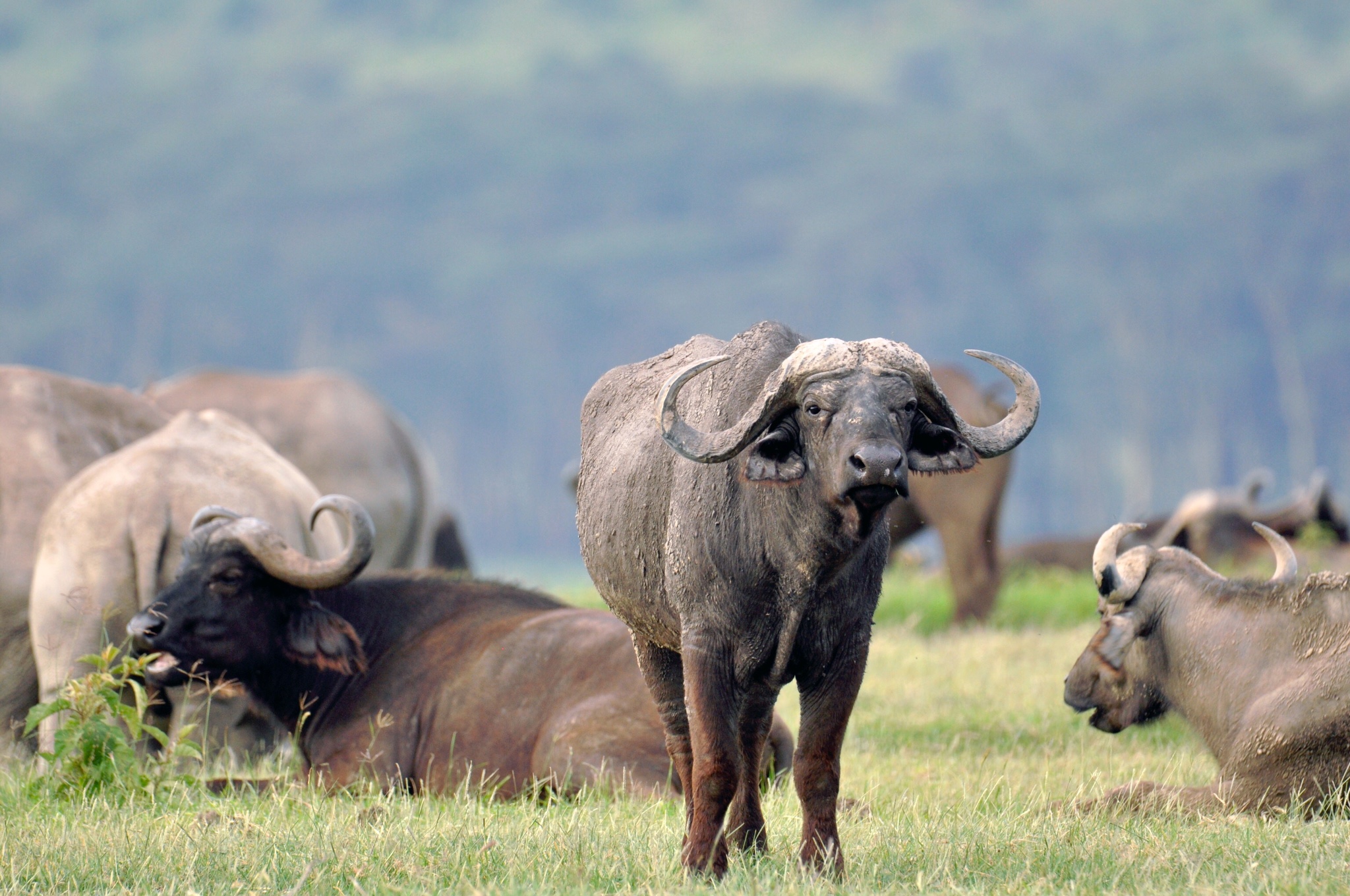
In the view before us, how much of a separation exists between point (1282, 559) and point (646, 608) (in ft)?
10.5

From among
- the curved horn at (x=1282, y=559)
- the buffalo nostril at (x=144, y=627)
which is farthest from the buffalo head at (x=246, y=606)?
the curved horn at (x=1282, y=559)

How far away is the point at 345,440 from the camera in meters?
14.0

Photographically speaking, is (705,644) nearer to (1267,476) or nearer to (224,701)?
(224,701)

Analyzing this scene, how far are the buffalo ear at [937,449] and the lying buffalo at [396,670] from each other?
9.15 ft

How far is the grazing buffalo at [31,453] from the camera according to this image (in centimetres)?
820

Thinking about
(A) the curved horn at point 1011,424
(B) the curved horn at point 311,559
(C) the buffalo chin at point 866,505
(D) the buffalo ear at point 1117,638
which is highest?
(A) the curved horn at point 1011,424

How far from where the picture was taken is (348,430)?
1408 centimetres

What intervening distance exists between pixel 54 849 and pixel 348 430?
9.36 meters

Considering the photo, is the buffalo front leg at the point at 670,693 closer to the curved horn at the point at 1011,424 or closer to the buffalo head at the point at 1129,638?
the curved horn at the point at 1011,424

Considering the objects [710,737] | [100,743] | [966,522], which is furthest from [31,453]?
[966,522]

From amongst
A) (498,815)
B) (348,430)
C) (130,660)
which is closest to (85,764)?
(130,660)

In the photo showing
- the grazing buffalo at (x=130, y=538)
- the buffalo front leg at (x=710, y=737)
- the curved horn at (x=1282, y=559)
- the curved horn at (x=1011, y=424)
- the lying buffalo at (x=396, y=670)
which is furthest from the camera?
the grazing buffalo at (x=130, y=538)

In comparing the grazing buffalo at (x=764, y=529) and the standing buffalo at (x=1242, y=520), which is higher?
the grazing buffalo at (x=764, y=529)

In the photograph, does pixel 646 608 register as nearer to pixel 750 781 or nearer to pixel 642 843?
pixel 750 781
